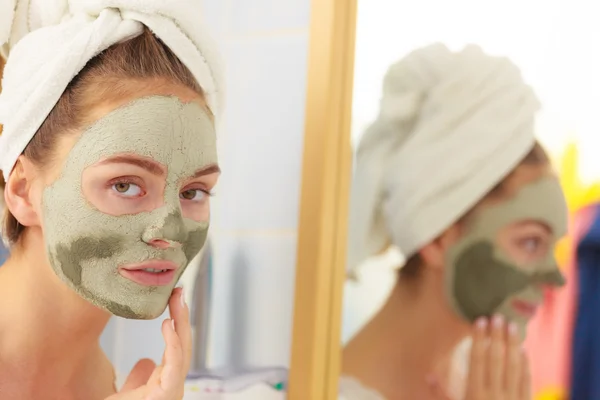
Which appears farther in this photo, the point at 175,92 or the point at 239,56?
the point at 239,56

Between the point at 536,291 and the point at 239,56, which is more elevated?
the point at 239,56

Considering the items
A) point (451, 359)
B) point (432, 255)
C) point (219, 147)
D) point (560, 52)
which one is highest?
point (560, 52)

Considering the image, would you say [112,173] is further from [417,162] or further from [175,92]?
[417,162]

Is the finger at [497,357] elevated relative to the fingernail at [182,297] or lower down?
lower down

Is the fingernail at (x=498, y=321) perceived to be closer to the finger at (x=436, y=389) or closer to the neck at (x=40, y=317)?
the finger at (x=436, y=389)

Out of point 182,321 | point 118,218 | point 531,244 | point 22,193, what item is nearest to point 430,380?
point 531,244

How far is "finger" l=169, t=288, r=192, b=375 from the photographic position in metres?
0.92

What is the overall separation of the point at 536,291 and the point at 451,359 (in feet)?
0.47

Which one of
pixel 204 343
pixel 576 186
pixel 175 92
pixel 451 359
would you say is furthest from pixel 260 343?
pixel 576 186

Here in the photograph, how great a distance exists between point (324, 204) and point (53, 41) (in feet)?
1.35

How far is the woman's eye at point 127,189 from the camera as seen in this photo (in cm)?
85

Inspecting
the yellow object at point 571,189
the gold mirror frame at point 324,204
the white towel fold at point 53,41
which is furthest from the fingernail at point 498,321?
the white towel fold at point 53,41

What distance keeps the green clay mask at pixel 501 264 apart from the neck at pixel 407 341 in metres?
0.03

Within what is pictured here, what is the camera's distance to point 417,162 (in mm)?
1001
